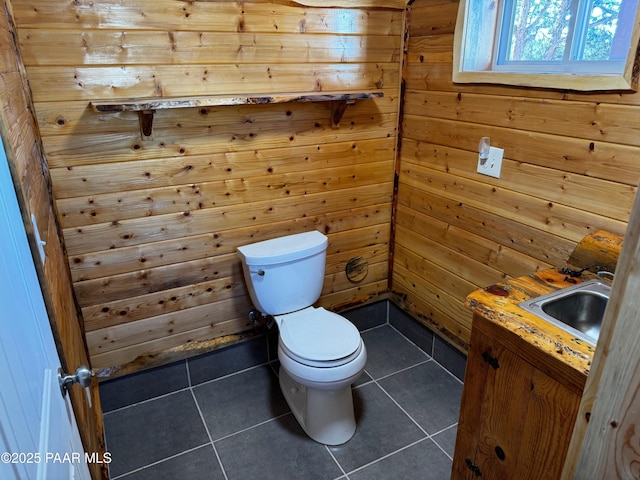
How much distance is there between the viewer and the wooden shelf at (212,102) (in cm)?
163

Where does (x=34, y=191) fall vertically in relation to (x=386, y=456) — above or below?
above

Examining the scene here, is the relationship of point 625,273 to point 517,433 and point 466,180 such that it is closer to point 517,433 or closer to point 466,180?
point 517,433

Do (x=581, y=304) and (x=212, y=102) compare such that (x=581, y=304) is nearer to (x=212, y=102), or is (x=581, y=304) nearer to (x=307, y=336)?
(x=307, y=336)

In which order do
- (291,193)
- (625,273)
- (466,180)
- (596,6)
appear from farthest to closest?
(291,193) < (466,180) < (596,6) < (625,273)

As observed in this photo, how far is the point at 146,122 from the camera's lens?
181 cm

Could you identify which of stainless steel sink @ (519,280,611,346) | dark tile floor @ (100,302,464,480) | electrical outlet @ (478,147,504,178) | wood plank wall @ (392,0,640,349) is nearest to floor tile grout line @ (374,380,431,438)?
dark tile floor @ (100,302,464,480)

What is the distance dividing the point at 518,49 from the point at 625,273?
167cm

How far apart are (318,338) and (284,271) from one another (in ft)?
1.16

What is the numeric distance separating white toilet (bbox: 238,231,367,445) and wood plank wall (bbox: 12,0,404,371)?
0.70 ft

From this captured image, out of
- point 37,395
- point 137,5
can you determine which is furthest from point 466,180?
point 37,395

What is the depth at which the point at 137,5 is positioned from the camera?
5.56 feet

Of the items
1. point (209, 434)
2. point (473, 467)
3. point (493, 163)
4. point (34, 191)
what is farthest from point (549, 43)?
point (209, 434)

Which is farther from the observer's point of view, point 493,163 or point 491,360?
point 493,163

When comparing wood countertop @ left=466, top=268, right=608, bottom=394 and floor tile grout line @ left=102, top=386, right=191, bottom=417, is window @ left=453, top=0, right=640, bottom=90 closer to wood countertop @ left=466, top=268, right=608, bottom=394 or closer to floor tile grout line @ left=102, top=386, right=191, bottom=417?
wood countertop @ left=466, top=268, right=608, bottom=394
